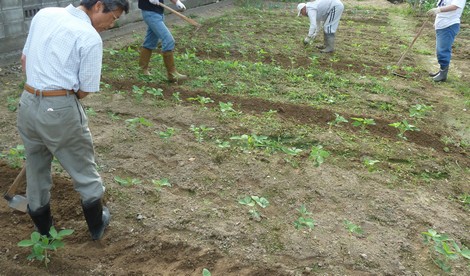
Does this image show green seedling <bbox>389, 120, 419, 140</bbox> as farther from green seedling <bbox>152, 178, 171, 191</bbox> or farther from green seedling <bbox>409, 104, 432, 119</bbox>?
green seedling <bbox>152, 178, 171, 191</bbox>

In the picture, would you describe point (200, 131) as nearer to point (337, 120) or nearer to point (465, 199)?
point (337, 120)

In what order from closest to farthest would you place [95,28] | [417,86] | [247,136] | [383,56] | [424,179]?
[95,28]
[424,179]
[247,136]
[417,86]
[383,56]

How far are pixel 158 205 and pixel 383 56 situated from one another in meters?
6.29

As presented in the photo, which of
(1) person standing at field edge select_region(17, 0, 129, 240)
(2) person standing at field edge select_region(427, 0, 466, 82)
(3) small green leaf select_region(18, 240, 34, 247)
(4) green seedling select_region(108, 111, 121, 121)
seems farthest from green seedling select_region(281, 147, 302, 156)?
(2) person standing at field edge select_region(427, 0, 466, 82)

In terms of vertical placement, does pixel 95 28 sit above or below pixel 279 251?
above

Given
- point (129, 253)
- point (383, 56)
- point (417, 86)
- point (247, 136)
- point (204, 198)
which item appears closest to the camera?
point (129, 253)

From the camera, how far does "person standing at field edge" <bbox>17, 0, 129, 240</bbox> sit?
243cm

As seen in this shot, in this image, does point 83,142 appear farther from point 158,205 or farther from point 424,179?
point 424,179

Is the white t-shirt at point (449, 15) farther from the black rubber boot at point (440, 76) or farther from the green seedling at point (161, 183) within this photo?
the green seedling at point (161, 183)

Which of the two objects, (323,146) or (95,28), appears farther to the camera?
(323,146)

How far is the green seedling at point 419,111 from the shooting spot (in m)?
5.59

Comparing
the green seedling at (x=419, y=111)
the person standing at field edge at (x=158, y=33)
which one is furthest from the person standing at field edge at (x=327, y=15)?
the person standing at field edge at (x=158, y=33)

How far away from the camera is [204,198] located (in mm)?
3637

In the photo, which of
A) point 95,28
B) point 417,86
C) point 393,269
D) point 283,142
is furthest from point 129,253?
point 417,86
